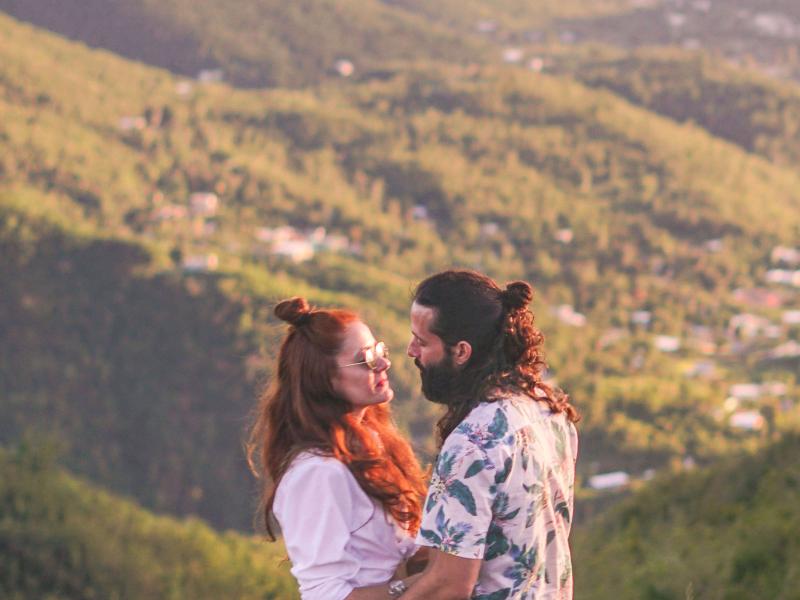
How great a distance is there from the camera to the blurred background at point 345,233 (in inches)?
893

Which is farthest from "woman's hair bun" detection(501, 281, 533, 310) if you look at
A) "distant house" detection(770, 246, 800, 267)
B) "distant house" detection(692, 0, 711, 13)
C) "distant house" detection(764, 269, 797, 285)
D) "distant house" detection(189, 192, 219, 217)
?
"distant house" detection(692, 0, 711, 13)

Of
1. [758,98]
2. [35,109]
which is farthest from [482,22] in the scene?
[35,109]

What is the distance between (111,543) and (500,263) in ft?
152

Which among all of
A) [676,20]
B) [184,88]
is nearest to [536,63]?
[676,20]

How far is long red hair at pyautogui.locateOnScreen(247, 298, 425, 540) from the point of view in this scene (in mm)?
2922

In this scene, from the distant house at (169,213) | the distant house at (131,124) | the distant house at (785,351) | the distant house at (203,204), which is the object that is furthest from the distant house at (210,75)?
the distant house at (785,351)

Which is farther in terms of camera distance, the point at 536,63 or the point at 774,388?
the point at 536,63

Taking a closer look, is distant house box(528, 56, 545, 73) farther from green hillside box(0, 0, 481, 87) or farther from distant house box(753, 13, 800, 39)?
distant house box(753, 13, 800, 39)

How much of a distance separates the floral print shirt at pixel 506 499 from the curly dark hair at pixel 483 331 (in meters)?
0.06

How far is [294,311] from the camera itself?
3.04m

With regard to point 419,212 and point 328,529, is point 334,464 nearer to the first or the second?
point 328,529

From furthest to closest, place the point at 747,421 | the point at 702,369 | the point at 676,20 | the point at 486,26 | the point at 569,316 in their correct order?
the point at 486,26
the point at 676,20
the point at 569,316
the point at 702,369
the point at 747,421

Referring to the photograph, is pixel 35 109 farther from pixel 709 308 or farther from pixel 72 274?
pixel 709 308

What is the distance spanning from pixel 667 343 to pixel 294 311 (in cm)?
5259
